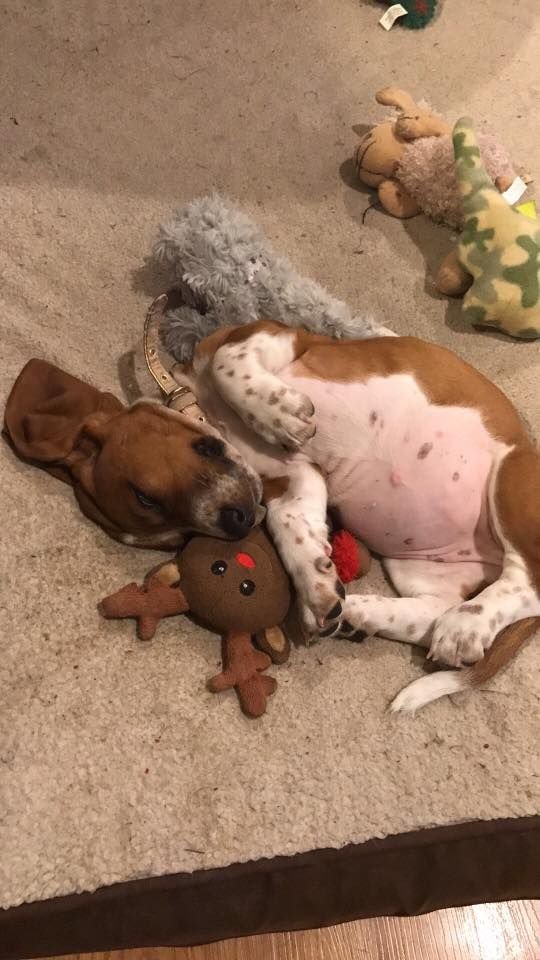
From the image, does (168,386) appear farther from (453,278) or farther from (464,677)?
(453,278)

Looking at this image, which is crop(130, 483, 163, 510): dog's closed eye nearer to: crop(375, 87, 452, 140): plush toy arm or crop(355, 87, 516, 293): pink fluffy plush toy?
crop(355, 87, 516, 293): pink fluffy plush toy

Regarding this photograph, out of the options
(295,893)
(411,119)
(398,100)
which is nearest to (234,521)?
(295,893)

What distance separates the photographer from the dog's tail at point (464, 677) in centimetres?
192

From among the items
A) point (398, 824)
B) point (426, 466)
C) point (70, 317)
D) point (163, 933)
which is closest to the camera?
point (163, 933)

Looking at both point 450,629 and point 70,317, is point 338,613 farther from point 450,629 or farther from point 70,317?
point 70,317

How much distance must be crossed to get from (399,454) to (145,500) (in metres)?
0.66

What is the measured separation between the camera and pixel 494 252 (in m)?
2.47

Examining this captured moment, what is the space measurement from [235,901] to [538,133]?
2.81 meters

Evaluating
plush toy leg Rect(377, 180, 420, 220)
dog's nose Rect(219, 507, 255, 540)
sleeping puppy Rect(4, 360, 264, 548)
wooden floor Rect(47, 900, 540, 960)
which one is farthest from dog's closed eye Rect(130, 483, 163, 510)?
plush toy leg Rect(377, 180, 420, 220)

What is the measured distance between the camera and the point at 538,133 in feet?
10.2

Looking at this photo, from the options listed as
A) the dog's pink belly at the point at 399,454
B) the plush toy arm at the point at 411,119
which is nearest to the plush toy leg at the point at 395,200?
the plush toy arm at the point at 411,119

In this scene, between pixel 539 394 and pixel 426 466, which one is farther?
pixel 539 394

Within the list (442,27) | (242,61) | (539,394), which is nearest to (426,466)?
(539,394)

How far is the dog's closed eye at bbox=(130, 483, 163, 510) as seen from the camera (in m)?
1.82
